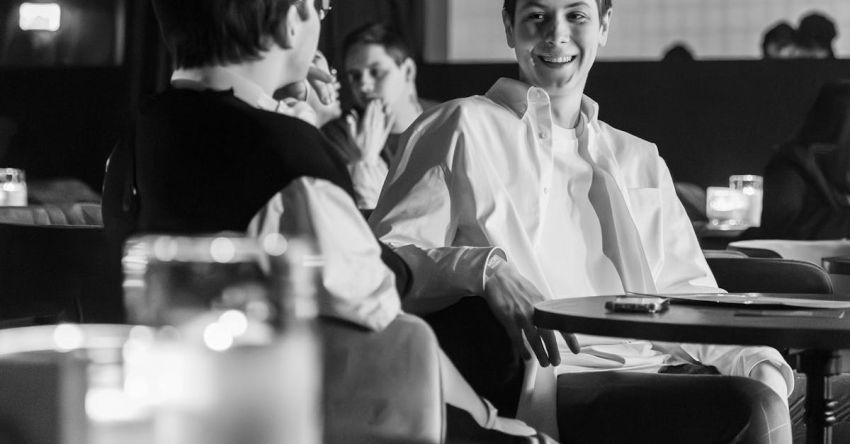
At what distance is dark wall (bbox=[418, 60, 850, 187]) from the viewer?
6.16 metres

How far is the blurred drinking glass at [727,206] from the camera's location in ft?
18.1

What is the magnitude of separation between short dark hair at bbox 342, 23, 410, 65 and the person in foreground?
133 inches

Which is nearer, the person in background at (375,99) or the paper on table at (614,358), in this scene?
the paper on table at (614,358)

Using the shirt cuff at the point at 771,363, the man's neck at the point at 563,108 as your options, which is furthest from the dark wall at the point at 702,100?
the shirt cuff at the point at 771,363

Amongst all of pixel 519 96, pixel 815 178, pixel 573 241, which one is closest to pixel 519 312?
pixel 573 241

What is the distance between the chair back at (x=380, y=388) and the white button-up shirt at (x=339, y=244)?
0.06ft

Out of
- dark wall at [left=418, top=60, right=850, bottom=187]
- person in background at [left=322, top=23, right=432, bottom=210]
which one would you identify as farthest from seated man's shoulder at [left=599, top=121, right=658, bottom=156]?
dark wall at [left=418, top=60, right=850, bottom=187]

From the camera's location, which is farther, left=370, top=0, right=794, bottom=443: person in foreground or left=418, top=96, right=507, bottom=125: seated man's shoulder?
left=418, top=96, right=507, bottom=125: seated man's shoulder

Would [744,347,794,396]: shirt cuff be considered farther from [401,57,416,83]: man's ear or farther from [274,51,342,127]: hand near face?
[401,57,416,83]: man's ear

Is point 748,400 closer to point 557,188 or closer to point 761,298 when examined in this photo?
point 761,298

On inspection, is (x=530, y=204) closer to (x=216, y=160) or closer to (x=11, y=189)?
(x=216, y=160)

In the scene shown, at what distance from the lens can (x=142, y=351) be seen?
281 millimetres

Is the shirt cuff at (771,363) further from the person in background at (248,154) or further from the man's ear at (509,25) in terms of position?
the person in background at (248,154)

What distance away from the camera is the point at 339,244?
0.97m
